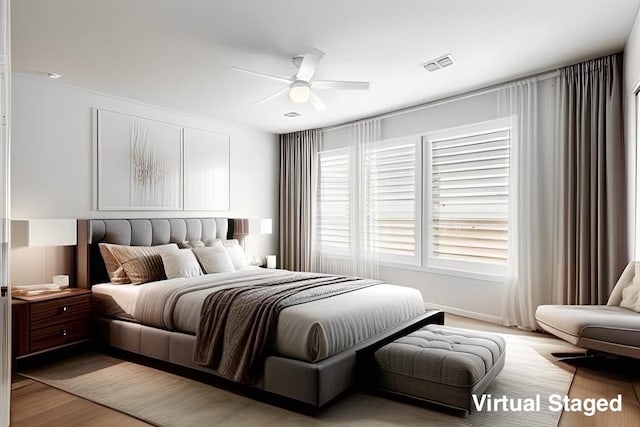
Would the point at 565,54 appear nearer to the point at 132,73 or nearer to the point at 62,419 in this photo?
the point at 132,73

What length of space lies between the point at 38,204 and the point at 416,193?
4.29 metres

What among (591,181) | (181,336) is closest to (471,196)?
(591,181)

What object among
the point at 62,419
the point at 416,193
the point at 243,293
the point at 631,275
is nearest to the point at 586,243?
the point at 631,275

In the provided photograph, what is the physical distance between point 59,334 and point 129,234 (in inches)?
53.0

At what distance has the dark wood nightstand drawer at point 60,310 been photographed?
143 inches

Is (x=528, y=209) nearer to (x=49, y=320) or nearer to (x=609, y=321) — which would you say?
(x=609, y=321)

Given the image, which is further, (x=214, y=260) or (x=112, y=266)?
(x=214, y=260)

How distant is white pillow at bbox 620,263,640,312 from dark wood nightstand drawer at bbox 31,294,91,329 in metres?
4.71

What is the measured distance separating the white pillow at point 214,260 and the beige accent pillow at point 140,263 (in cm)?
42

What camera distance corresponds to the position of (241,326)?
121 inches

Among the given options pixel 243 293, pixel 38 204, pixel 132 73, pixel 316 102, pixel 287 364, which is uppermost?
pixel 132 73

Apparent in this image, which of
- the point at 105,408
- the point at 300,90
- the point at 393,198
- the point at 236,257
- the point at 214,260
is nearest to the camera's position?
the point at 105,408

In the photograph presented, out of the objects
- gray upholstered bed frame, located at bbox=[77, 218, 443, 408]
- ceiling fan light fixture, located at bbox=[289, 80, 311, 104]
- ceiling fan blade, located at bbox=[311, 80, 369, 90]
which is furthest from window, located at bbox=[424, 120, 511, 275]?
ceiling fan light fixture, located at bbox=[289, 80, 311, 104]

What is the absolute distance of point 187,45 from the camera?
3.53 metres
